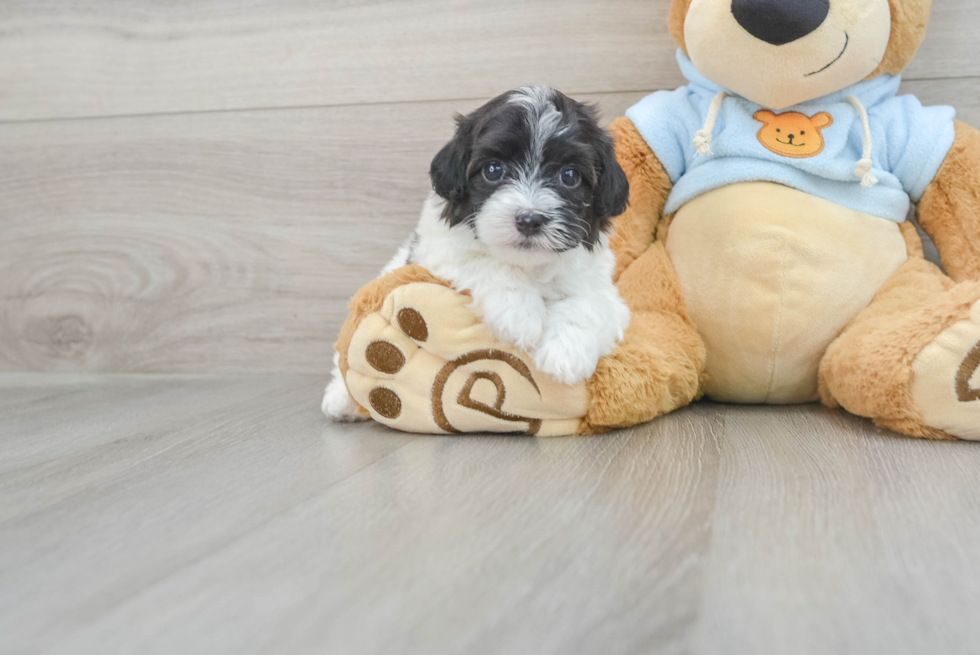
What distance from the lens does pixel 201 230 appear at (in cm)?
219

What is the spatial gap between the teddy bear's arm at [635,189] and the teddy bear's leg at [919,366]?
472mm

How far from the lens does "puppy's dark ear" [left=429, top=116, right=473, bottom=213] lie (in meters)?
1.34

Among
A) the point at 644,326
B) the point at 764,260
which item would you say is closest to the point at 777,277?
the point at 764,260

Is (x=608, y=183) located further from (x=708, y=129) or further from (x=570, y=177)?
(x=708, y=129)

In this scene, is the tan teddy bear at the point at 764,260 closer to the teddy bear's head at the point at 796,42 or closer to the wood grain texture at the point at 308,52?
the teddy bear's head at the point at 796,42

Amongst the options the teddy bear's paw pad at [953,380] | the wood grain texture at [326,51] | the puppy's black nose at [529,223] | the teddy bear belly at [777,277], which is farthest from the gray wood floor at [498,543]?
the wood grain texture at [326,51]

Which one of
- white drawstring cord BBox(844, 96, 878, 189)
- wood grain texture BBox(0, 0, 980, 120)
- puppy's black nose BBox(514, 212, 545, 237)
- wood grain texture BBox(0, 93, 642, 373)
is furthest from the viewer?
wood grain texture BBox(0, 93, 642, 373)

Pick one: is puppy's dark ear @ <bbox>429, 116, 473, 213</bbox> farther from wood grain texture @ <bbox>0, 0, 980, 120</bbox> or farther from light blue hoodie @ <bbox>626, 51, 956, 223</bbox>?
wood grain texture @ <bbox>0, 0, 980, 120</bbox>

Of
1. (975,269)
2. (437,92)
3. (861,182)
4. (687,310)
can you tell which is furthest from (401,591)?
(437,92)

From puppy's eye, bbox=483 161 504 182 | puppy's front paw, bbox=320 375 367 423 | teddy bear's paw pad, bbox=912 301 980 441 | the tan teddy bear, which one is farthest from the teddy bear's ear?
puppy's front paw, bbox=320 375 367 423

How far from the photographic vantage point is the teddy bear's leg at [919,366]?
126 centimetres

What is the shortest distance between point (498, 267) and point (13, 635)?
0.89m

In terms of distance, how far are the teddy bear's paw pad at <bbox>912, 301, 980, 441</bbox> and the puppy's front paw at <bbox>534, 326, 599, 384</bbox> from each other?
546 mm

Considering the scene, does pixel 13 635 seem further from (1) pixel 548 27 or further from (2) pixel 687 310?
(1) pixel 548 27
